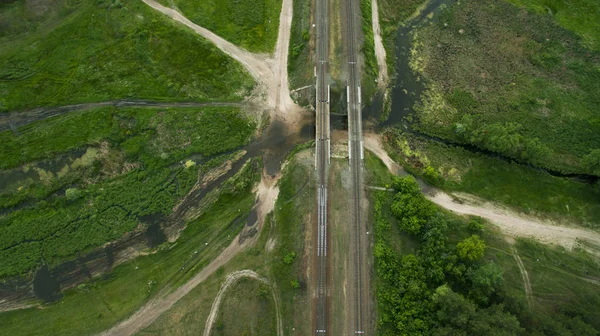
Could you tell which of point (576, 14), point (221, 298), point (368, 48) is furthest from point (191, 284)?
point (576, 14)

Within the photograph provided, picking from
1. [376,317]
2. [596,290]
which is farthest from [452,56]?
[376,317]

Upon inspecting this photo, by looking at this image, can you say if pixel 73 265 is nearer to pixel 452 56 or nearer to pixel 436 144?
pixel 436 144

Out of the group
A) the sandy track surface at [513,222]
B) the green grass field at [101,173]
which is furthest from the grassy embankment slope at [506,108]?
the green grass field at [101,173]

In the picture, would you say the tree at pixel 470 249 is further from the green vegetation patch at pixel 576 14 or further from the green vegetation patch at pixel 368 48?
the green vegetation patch at pixel 576 14

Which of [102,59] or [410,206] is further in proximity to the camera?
[102,59]

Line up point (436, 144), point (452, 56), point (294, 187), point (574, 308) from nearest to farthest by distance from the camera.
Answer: point (574, 308) → point (294, 187) → point (436, 144) → point (452, 56)

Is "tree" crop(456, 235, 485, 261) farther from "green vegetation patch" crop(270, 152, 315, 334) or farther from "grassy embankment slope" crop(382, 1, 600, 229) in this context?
"green vegetation patch" crop(270, 152, 315, 334)

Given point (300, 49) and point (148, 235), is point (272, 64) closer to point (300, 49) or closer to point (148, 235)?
point (300, 49)
